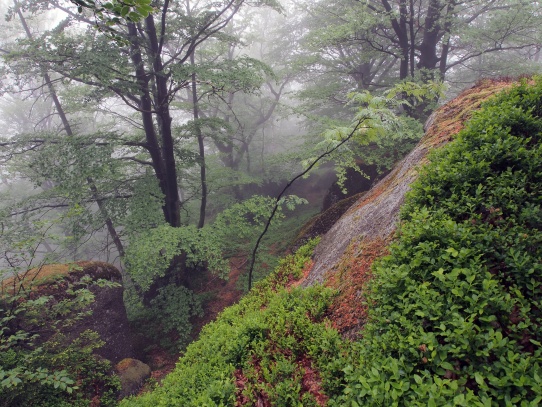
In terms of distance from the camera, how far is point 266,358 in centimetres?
294

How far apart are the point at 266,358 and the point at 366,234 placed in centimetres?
210

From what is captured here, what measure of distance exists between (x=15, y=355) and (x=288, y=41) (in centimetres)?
1816

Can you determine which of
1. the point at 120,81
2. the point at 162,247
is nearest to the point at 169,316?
the point at 162,247

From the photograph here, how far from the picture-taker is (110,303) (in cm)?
765

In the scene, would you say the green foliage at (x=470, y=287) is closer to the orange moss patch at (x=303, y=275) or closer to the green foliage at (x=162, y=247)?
the orange moss patch at (x=303, y=275)

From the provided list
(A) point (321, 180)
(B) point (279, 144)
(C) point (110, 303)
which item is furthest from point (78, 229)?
(B) point (279, 144)

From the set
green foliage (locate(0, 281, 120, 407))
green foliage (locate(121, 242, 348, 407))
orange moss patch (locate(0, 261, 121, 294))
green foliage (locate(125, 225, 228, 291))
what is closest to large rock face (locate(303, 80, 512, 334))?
green foliage (locate(121, 242, 348, 407))

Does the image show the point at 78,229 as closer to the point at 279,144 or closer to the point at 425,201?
the point at 425,201

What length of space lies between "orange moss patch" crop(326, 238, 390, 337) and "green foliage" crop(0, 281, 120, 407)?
316 cm

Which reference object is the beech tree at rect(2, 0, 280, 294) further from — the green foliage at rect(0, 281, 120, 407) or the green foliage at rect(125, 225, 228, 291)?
the green foliage at rect(0, 281, 120, 407)

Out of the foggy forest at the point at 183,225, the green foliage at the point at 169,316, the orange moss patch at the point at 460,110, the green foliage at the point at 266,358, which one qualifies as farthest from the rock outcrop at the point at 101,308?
the orange moss patch at the point at 460,110

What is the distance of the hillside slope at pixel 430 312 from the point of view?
5.58ft

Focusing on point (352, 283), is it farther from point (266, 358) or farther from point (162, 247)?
point (162, 247)

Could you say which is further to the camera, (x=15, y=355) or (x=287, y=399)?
(x=15, y=355)
